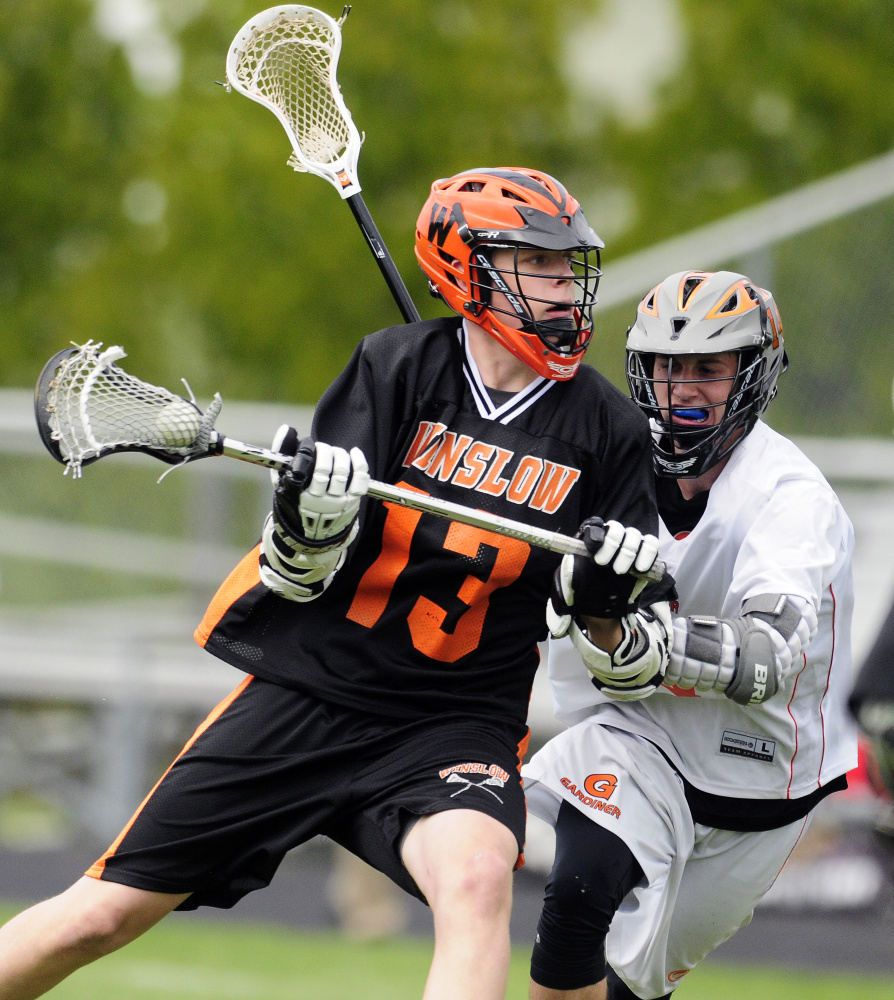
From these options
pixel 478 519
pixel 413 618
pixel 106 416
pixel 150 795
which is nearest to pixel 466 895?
pixel 413 618

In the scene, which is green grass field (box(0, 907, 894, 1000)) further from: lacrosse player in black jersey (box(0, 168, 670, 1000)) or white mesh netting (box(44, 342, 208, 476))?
white mesh netting (box(44, 342, 208, 476))

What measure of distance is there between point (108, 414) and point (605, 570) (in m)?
1.19

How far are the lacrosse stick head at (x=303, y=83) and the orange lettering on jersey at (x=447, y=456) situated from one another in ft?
4.16

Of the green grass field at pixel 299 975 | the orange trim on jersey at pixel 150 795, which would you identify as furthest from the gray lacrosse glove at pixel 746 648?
the green grass field at pixel 299 975

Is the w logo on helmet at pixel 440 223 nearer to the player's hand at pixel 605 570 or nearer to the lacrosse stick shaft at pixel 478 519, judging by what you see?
the lacrosse stick shaft at pixel 478 519

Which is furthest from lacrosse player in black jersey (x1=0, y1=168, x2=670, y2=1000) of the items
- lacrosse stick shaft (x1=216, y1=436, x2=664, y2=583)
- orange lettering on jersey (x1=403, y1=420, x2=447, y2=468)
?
lacrosse stick shaft (x1=216, y1=436, x2=664, y2=583)

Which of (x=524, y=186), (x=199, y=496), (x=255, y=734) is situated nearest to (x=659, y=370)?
(x=524, y=186)

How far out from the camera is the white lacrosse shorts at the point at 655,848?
4.10m

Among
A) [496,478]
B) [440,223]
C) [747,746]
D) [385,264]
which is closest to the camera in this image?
[496,478]

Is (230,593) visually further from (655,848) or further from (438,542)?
(655,848)

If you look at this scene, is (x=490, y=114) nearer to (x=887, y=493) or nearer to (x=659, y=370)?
(x=887, y=493)

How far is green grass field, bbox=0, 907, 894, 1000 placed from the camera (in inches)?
303

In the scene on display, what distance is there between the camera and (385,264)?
4.55 metres

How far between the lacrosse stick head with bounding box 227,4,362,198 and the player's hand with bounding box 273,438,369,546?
157cm
